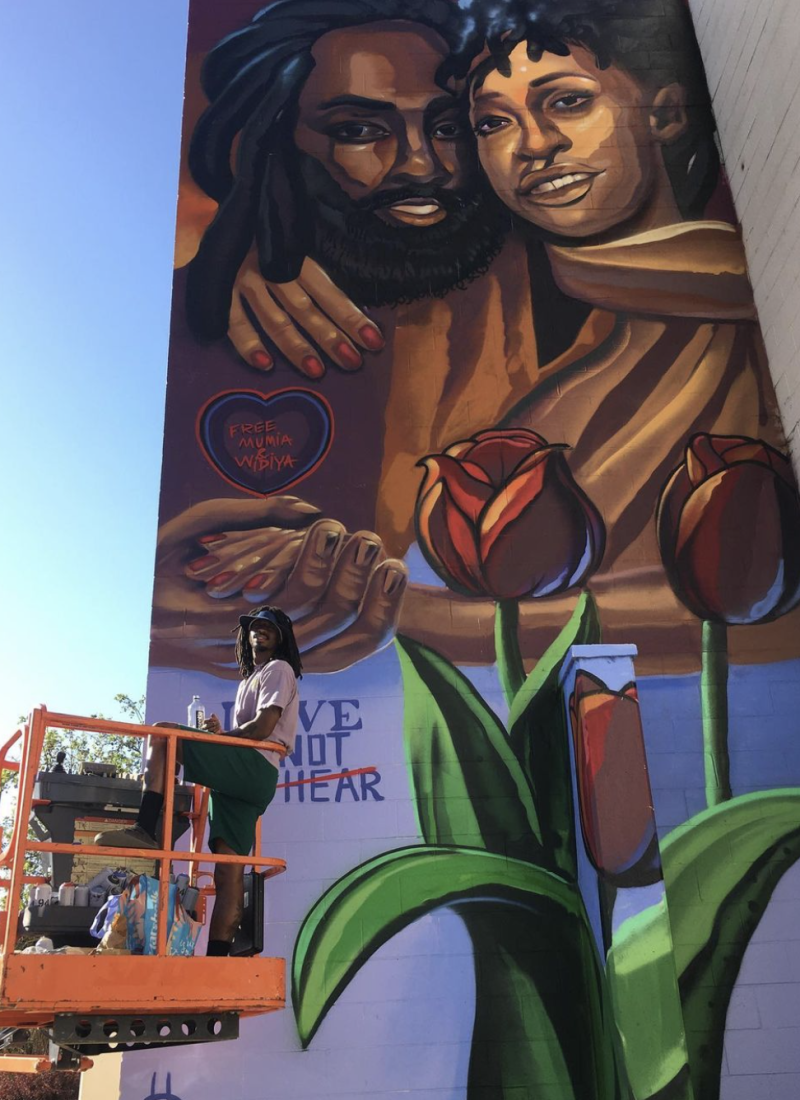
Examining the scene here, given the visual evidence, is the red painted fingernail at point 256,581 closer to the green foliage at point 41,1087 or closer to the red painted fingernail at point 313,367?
the red painted fingernail at point 313,367

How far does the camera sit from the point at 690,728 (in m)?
8.21

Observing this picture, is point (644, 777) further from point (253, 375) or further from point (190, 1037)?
point (253, 375)

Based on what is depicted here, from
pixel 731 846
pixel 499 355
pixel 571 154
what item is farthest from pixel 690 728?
pixel 571 154

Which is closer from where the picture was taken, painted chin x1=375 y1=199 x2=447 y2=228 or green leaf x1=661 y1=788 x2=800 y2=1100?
green leaf x1=661 y1=788 x2=800 y2=1100

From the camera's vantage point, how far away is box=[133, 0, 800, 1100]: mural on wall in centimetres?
732

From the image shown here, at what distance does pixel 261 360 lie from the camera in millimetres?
9656

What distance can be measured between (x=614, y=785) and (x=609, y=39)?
301 inches

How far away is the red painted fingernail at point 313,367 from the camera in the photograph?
9594 millimetres

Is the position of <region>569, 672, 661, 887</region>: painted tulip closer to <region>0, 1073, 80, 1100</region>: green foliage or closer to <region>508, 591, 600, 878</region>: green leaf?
<region>508, 591, 600, 878</region>: green leaf

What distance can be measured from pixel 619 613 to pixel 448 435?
2113 millimetres

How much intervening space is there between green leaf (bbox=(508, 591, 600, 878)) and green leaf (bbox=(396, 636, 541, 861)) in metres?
0.09

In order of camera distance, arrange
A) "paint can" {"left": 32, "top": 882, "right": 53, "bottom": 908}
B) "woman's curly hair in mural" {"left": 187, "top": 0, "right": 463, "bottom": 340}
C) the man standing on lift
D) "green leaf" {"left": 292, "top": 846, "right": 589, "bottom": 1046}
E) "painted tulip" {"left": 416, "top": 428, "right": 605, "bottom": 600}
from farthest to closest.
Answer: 1. "woman's curly hair in mural" {"left": 187, "top": 0, "right": 463, "bottom": 340}
2. "painted tulip" {"left": 416, "top": 428, "right": 605, "bottom": 600}
3. "green leaf" {"left": 292, "top": 846, "right": 589, "bottom": 1046}
4. the man standing on lift
5. "paint can" {"left": 32, "top": 882, "right": 53, "bottom": 908}

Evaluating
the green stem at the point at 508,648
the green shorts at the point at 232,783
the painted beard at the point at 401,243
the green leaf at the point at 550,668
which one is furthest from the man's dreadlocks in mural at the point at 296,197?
the green shorts at the point at 232,783

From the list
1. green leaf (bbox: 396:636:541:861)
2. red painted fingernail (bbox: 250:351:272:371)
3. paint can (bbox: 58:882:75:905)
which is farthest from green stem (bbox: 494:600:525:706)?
paint can (bbox: 58:882:75:905)
